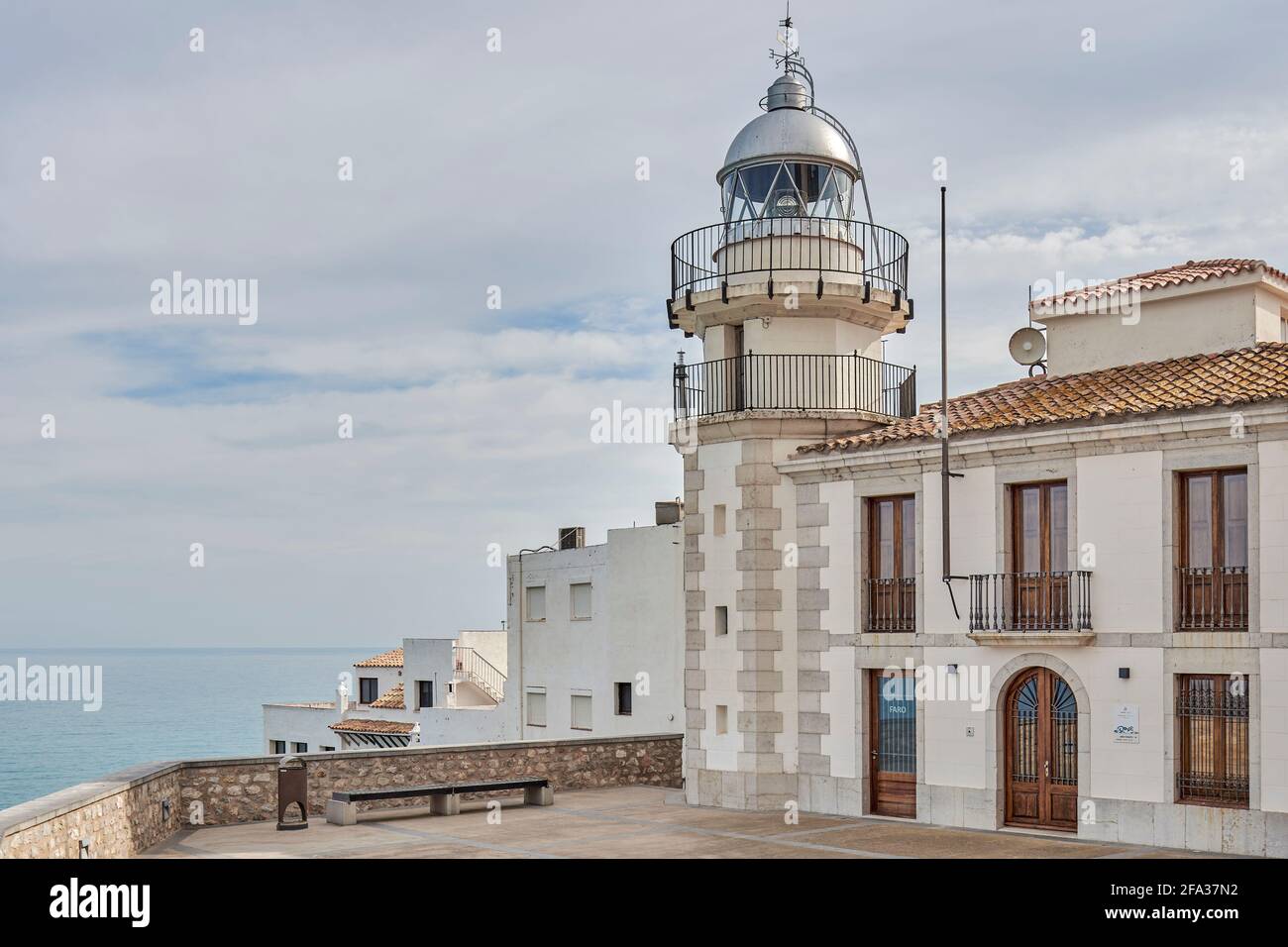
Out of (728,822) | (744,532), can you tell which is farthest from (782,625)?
(728,822)

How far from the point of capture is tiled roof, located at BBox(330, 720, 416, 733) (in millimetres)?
49312

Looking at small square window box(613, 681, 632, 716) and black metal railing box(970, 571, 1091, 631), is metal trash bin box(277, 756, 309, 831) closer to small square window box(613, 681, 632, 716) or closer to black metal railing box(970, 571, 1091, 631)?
black metal railing box(970, 571, 1091, 631)

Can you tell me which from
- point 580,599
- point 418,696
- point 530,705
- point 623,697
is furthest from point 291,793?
point 418,696

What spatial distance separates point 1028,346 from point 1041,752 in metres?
6.37

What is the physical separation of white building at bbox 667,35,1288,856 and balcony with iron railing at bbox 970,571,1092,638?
1.2 inches

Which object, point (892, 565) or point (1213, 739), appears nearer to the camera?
point (1213, 739)

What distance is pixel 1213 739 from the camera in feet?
53.2

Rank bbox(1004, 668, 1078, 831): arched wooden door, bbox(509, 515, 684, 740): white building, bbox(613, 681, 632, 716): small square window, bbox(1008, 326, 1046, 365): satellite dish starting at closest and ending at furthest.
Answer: bbox(1004, 668, 1078, 831): arched wooden door, bbox(1008, 326, 1046, 365): satellite dish, bbox(509, 515, 684, 740): white building, bbox(613, 681, 632, 716): small square window

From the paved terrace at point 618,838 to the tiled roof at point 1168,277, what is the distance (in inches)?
298

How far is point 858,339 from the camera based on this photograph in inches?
867

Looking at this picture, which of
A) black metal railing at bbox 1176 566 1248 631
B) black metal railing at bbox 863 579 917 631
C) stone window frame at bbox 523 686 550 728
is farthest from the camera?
stone window frame at bbox 523 686 550 728

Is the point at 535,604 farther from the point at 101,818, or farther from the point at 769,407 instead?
the point at 101,818

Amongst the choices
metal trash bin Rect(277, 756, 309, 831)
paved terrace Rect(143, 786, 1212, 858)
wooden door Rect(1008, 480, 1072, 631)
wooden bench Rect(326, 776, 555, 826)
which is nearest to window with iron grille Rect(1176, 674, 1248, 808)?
paved terrace Rect(143, 786, 1212, 858)

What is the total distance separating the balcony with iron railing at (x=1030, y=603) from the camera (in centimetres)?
1731
